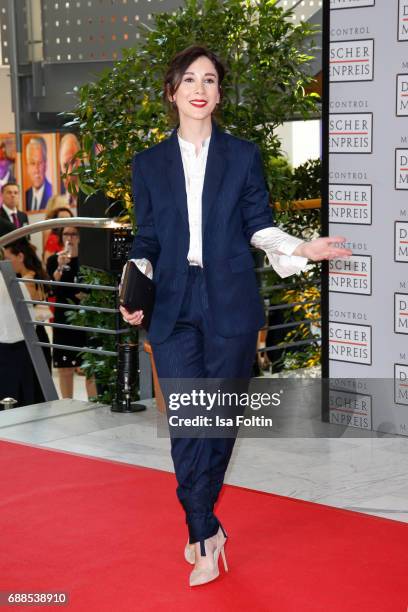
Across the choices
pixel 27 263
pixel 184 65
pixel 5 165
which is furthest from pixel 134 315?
pixel 5 165

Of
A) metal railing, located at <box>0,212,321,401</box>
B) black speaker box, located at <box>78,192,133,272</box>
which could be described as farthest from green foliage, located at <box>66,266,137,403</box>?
black speaker box, located at <box>78,192,133,272</box>

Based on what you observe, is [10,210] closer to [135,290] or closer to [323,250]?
[135,290]

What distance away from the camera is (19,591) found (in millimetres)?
2969

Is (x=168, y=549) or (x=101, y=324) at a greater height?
(x=101, y=324)

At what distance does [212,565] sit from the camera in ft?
9.96

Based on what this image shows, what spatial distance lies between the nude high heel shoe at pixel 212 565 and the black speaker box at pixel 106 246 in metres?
2.43

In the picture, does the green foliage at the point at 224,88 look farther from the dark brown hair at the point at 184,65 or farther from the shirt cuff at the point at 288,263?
the shirt cuff at the point at 288,263

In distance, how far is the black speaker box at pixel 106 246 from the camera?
530 centimetres

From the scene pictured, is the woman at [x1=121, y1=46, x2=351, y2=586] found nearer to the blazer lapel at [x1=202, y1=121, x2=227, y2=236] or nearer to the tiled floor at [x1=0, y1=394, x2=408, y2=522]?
the blazer lapel at [x1=202, y1=121, x2=227, y2=236]

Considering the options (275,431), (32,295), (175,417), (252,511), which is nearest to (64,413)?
(275,431)

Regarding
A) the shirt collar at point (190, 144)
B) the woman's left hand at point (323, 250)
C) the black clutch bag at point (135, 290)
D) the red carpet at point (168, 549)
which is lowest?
the red carpet at point (168, 549)

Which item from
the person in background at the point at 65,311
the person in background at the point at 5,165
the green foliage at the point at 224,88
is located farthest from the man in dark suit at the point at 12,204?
the green foliage at the point at 224,88

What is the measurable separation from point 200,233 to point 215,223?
0.06 m

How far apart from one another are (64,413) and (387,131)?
2.13m
